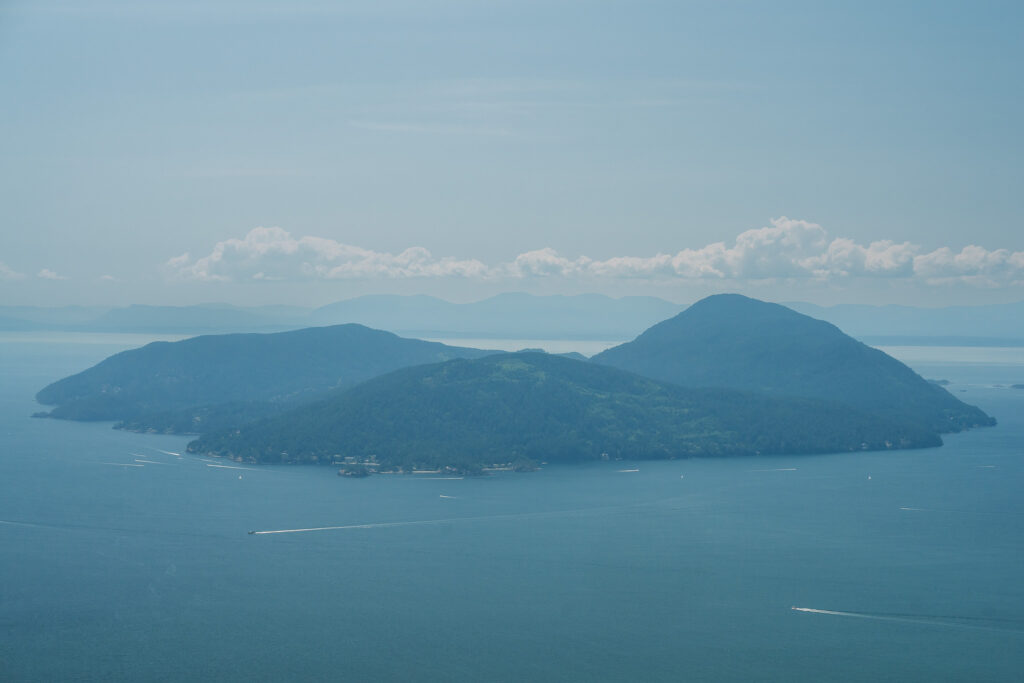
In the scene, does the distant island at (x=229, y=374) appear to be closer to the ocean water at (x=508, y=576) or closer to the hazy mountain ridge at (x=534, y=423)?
the hazy mountain ridge at (x=534, y=423)

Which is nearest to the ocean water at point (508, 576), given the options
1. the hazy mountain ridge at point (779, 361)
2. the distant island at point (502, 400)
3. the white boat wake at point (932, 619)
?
the white boat wake at point (932, 619)

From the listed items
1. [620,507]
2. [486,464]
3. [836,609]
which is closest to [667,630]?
[836,609]

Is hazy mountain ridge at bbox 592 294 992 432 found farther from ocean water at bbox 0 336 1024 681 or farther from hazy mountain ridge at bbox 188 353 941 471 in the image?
ocean water at bbox 0 336 1024 681

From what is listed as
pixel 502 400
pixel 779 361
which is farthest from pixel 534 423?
pixel 779 361

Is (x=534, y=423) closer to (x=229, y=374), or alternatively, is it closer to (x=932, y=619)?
(x=932, y=619)

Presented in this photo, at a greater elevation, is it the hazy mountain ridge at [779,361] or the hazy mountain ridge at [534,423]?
the hazy mountain ridge at [779,361]

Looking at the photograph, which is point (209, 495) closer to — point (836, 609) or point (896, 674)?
point (836, 609)

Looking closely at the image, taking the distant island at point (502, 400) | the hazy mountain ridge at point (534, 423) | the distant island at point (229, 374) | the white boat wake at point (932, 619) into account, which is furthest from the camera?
the distant island at point (229, 374)
